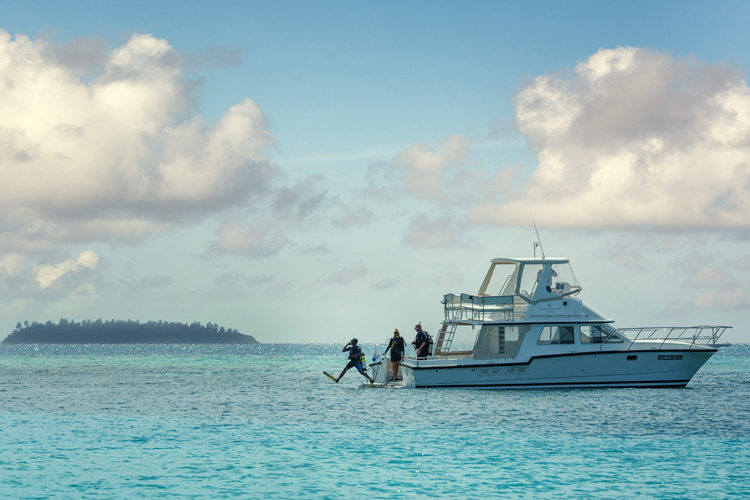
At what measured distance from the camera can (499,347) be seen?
3325cm

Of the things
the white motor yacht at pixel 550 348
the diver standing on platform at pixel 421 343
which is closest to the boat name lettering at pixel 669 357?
the white motor yacht at pixel 550 348

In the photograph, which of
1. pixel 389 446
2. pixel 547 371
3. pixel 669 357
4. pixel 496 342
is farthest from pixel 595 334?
pixel 389 446

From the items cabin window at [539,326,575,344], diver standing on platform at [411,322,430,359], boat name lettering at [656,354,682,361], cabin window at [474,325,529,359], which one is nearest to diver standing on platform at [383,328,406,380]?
diver standing on platform at [411,322,430,359]

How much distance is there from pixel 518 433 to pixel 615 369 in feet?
35.6

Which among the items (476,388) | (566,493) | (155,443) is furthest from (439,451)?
(476,388)

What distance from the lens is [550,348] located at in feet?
106

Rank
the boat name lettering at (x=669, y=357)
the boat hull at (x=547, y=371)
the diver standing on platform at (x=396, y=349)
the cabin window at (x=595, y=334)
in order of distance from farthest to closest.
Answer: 1. the diver standing on platform at (x=396, y=349)
2. the boat name lettering at (x=669, y=357)
3. the cabin window at (x=595, y=334)
4. the boat hull at (x=547, y=371)

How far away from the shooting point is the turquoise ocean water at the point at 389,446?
16156 mm

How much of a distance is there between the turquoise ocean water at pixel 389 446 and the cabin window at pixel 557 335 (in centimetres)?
199

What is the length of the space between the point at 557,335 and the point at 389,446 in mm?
13322

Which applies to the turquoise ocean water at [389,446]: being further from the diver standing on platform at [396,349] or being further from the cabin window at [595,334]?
the cabin window at [595,334]

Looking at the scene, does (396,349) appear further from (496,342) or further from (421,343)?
(496,342)

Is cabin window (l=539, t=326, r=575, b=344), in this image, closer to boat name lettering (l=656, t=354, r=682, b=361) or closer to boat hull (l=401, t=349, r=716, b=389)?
boat hull (l=401, t=349, r=716, b=389)

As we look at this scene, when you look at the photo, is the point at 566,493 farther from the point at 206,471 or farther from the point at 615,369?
the point at 615,369
